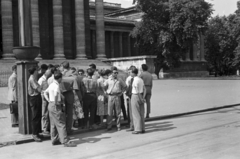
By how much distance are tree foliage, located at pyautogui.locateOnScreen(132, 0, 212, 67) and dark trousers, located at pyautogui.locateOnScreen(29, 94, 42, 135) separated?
3494 cm

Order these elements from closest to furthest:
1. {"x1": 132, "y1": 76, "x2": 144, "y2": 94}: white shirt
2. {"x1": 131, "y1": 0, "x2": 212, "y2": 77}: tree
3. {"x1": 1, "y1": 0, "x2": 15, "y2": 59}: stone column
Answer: {"x1": 132, "y1": 76, "x2": 144, "y2": 94}: white shirt → {"x1": 1, "y1": 0, "x2": 15, "y2": 59}: stone column → {"x1": 131, "y1": 0, "x2": 212, "y2": 77}: tree

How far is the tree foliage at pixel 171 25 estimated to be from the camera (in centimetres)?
4266

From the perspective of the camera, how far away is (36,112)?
31.2 feet

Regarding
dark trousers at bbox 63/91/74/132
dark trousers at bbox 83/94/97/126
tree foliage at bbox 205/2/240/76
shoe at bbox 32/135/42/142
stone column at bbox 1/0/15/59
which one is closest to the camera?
shoe at bbox 32/135/42/142

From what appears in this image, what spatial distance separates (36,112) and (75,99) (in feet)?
4.23

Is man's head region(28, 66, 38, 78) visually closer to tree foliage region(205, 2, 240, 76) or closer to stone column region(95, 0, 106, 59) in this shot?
stone column region(95, 0, 106, 59)

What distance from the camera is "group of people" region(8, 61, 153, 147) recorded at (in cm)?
864

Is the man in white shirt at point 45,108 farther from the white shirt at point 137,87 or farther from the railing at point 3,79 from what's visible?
the railing at point 3,79

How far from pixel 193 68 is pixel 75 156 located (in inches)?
2377

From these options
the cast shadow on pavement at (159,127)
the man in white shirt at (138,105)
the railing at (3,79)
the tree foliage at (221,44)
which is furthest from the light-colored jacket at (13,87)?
the tree foliage at (221,44)

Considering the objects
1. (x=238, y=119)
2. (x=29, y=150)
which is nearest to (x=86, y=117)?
(x=29, y=150)

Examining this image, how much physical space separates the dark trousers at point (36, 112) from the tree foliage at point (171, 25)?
34.9 meters

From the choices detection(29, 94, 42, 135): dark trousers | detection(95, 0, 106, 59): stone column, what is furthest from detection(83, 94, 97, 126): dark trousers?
detection(95, 0, 106, 59): stone column

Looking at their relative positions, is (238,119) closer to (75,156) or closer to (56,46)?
(75,156)
